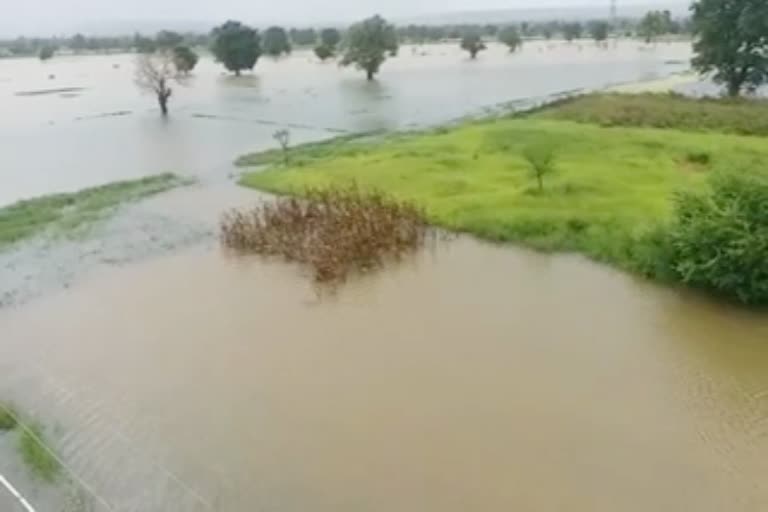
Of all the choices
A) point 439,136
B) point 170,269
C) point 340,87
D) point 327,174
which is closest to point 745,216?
point 170,269

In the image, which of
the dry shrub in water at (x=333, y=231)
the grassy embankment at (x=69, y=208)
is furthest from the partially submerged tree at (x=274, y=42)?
the dry shrub in water at (x=333, y=231)

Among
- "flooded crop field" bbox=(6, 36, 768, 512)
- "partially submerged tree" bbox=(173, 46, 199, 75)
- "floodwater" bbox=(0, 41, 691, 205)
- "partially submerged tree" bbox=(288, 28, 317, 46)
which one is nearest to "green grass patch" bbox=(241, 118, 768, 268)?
"flooded crop field" bbox=(6, 36, 768, 512)

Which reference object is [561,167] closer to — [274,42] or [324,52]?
[324,52]

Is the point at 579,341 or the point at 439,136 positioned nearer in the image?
the point at 579,341

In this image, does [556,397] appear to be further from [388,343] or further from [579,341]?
[388,343]

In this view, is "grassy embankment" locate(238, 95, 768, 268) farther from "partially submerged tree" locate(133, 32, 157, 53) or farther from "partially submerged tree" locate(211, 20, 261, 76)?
"partially submerged tree" locate(211, 20, 261, 76)

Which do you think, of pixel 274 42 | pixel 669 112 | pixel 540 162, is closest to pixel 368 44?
pixel 274 42
